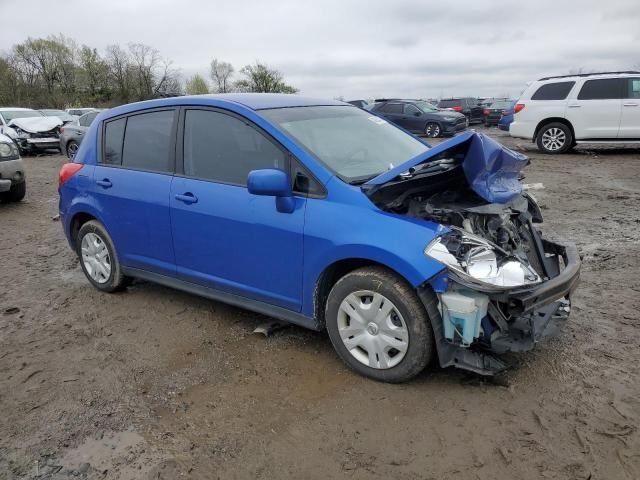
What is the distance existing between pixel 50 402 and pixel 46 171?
1273 centimetres

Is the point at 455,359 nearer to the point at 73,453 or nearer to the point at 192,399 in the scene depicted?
the point at 192,399

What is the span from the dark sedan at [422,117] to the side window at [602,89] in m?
8.03

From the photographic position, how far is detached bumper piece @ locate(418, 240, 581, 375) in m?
2.82

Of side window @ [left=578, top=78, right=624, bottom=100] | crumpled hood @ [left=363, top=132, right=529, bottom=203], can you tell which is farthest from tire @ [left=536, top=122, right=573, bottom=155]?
crumpled hood @ [left=363, top=132, right=529, bottom=203]

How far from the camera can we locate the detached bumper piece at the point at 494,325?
2.82 metres

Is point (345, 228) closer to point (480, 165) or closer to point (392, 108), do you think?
point (480, 165)

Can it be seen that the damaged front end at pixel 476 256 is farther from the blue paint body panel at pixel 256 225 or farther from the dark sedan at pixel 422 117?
the dark sedan at pixel 422 117

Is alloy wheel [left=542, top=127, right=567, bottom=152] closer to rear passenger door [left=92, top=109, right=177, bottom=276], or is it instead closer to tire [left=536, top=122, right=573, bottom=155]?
tire [left=536, top=122, right=573, bottom=155]

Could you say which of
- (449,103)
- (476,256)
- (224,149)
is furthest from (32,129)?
(449,103)

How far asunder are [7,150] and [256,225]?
7306 mm

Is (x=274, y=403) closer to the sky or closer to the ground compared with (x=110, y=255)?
closer to the ground

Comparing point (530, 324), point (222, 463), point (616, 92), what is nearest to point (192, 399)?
point (222, 463)

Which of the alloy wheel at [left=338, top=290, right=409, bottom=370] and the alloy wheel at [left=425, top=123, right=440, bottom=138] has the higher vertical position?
the alloy wheel at [left=425, top=123, right=440, bottom=138]

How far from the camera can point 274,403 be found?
9.96 feet
